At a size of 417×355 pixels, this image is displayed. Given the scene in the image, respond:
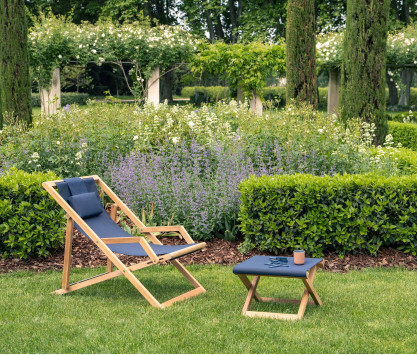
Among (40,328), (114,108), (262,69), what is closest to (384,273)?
(40,328)

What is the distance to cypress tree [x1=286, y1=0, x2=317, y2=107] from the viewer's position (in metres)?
10.8

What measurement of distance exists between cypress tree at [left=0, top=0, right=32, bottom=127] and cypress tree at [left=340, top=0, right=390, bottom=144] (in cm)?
545

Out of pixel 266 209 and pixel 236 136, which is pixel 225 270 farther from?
pixel 236 136

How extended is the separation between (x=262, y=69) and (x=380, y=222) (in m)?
11.7

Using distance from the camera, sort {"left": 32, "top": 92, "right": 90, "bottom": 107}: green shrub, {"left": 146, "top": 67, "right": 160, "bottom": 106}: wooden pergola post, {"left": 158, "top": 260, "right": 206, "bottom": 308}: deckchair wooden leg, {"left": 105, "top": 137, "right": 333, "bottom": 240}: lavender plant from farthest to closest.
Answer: {"left": 32, "top": 92, "right": 90, "bottom": 107}: green shrub < {"left": 146, "top": 67, "right": 160, "bottom": 106}: wooden pergola post < {"left": 105, "top": 137, "right": 333, "bottom": 240}: lavender plant < {"left": 158, "top": 260, "right": 206, "bottom": 308}: deckchair wooden leg

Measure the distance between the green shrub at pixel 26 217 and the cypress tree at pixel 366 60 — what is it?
574 centimetres

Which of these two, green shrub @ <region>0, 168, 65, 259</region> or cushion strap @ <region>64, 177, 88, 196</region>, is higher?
cushion strap @ <region>64, 177, 88, 196</region>

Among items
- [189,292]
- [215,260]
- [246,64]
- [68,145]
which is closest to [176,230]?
[189,292]

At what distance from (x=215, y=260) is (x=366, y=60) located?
5.22m

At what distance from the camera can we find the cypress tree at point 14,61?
9.50 meters

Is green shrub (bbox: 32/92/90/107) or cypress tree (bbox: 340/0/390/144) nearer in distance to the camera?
cypress tree (bbox: 340/0/390/144)

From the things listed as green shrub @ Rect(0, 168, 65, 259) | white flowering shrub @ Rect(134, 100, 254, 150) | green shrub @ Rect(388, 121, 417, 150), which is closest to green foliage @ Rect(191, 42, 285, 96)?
green shrub @ Rect(388, 121, 417, 150)

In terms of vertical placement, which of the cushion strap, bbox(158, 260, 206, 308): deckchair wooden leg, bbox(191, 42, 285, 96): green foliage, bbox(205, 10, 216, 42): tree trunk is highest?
bbox(205, 10, 216, 42): tree trunk

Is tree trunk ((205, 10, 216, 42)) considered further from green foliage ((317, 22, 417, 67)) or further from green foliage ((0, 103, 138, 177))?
green foliage ((0, 103, 138, 177))
